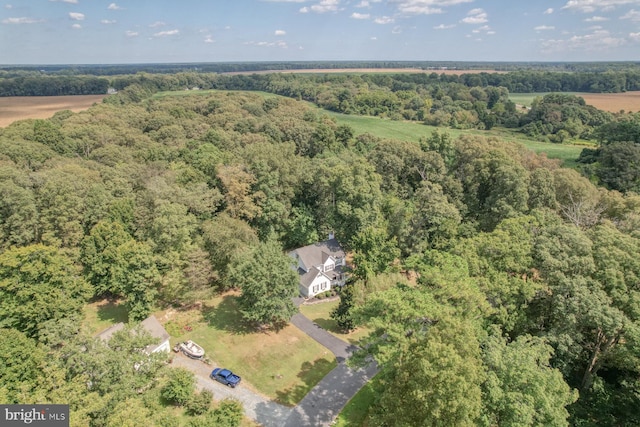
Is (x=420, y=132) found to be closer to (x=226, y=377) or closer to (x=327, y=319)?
(x=327, y=319)

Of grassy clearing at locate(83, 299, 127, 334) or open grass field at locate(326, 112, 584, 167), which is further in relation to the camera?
open grass field at locate(326, 112, 584, 167)

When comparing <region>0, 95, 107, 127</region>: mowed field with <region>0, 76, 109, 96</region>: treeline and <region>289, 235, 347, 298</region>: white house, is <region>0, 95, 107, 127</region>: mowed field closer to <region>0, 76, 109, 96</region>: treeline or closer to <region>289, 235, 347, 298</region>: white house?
<region>0, 76, 109, 96</region>: treeline

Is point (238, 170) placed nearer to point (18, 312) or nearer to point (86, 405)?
point (18, 312)

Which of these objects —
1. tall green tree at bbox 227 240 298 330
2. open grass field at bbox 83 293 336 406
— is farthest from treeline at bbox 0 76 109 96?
tall green tree at bbox 227 240 298 330

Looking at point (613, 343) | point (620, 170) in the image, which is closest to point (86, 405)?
point (613, 343)

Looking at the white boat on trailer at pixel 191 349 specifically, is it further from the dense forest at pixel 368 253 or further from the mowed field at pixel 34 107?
the mowed field at pixel 34 107

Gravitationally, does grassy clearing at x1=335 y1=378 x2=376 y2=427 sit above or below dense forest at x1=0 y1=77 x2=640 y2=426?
below
